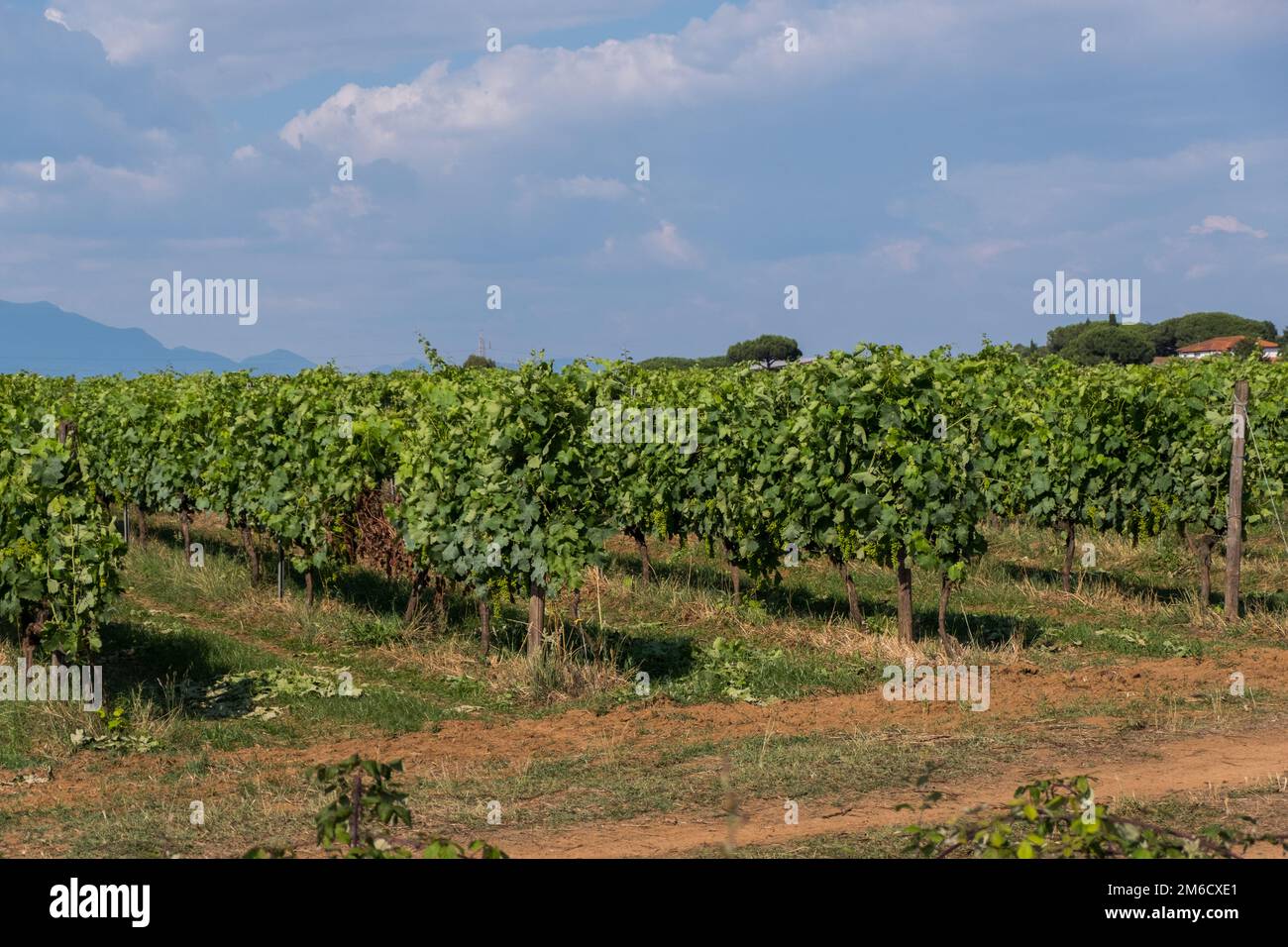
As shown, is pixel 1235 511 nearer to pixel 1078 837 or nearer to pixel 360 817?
pixel 1078 837

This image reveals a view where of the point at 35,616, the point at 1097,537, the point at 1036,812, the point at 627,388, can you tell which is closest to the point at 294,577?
the point at 627,388

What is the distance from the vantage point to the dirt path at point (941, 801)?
7.57 metres

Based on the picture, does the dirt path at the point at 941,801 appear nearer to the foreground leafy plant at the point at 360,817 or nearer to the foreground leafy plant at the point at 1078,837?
the foreground leafy plant at the point at 1078,837

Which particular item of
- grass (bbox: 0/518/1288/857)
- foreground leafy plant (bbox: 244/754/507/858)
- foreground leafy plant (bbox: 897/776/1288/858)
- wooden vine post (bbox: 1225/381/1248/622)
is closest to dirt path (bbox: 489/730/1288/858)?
grass (bbox: 0/518/1288/857)

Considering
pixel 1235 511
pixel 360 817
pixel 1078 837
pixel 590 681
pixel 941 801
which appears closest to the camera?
pixel 360 817

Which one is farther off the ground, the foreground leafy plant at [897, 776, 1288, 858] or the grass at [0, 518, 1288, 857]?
the foreground leafy plant at [897, 776, 1288, 858]

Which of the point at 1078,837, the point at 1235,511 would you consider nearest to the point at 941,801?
the point at 1078,837

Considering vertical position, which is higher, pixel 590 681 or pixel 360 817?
pixel 360 817

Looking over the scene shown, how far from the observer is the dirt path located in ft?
24.8

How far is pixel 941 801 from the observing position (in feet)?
26.9

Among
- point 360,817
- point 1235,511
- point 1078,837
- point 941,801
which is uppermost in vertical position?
point 1235,511

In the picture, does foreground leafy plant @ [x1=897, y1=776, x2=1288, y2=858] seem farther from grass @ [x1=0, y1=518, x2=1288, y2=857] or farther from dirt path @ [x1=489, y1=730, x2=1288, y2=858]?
grass @ [x1=0, y1=518, x2=1288, y2=857]

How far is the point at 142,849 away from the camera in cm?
741
